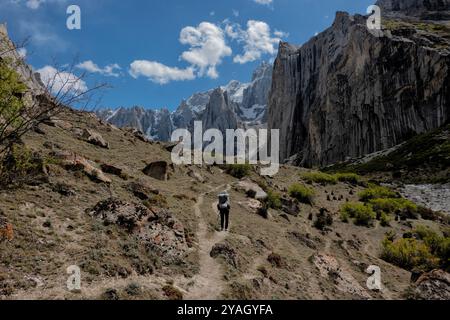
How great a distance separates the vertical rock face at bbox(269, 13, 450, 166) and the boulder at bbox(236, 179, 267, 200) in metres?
73.9

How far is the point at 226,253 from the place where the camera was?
1736 centimetres

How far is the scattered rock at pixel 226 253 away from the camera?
16.9 metres

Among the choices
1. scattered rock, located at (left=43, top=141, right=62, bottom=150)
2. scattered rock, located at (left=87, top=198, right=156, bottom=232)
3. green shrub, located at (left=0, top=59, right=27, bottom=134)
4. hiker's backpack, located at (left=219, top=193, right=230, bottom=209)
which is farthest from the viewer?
scattered rock, located at (left=43, top=141, right=62, bottom=150)

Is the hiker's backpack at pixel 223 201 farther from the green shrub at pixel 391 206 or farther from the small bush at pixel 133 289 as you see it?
the green shrub at pixel 391 206

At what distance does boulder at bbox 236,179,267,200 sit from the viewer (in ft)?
114

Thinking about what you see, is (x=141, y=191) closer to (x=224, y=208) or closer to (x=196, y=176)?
(x=224, y=208)

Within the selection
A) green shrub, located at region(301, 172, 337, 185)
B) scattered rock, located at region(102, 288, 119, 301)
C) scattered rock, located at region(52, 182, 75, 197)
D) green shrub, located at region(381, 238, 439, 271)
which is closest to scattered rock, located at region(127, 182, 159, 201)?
scattered rock, located at region(52, 182, 75, 197)

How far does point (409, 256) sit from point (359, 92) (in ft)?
336

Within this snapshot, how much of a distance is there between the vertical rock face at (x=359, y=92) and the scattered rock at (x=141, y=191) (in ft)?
292

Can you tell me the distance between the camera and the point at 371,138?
110 meters

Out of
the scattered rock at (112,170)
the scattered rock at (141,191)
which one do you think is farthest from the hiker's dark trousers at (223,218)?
the scattered rock at (112,170)

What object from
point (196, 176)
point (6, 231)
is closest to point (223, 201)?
point (6, 231)

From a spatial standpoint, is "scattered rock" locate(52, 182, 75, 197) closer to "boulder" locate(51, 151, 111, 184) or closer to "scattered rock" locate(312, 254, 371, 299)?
"boulder" locate(51, 151, 111, 184)
